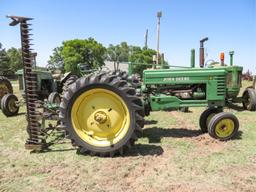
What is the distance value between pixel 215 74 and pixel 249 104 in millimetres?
4100

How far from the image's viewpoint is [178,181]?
326 centimetres

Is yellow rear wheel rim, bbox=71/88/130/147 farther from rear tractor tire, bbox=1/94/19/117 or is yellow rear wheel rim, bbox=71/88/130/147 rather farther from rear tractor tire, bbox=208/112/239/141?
rear tractor tire, bbox=1/94/19/117

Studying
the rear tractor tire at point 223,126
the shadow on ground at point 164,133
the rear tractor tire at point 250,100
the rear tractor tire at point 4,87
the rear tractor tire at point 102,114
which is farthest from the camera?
the rear tractor tire at point 4,87

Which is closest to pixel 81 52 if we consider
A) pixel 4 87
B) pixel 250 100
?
pixel 4 87

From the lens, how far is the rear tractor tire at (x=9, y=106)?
26.2 ft

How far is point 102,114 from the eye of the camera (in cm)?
427

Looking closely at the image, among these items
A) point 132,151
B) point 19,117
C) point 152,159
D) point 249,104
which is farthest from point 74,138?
point 249,104

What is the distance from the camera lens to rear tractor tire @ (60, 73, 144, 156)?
4.07 metres

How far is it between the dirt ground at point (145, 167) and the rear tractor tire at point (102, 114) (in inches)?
8.7

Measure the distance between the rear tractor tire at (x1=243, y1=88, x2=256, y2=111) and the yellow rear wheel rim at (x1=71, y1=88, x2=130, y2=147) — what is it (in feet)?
18.7

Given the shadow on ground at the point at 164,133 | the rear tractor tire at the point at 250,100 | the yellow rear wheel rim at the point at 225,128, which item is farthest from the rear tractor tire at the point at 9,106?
the rear tractor tire at the point at 250,100

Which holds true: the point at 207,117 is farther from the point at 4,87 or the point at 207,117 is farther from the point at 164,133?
the point at 4,87

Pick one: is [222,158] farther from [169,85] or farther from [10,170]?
[10,170]

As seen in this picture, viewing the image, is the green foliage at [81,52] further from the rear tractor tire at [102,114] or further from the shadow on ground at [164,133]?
the rear tractor tire at [102,114]
